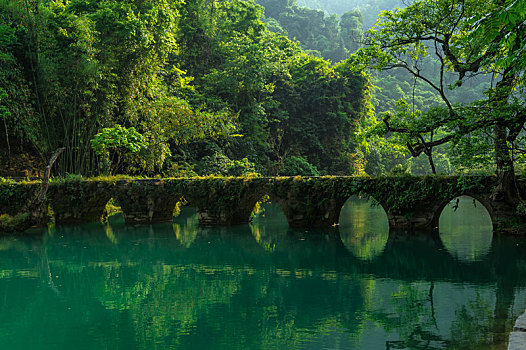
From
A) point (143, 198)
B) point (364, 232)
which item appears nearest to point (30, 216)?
point (143, 198)

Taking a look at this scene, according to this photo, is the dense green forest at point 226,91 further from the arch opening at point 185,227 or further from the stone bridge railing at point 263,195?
Result: the arch opening at point 185,227

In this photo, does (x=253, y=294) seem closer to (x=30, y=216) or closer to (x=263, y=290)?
(x=263, y=290)

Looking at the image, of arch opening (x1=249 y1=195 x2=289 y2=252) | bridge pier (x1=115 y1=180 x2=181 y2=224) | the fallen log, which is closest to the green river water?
arch opening (x1=249 y1=195 x2=289 y2=252)

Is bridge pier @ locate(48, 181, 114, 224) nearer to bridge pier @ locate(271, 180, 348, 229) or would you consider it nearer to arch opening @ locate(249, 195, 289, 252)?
arch opening @ locate(249, 195, 289, 252)

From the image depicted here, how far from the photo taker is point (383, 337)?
21.8 ft

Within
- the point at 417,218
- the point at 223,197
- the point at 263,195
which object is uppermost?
the point at 263,195

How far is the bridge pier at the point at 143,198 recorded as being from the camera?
19734mm

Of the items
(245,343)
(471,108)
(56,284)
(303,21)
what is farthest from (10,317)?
(303,21)

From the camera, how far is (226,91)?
99.3 feet

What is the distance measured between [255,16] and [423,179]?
2344 cm

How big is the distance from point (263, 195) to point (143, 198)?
527 centimetres

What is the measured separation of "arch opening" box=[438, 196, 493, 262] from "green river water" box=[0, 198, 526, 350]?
0.09 metres

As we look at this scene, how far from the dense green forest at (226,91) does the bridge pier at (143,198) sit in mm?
1925

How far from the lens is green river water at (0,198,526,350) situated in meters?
6.79
